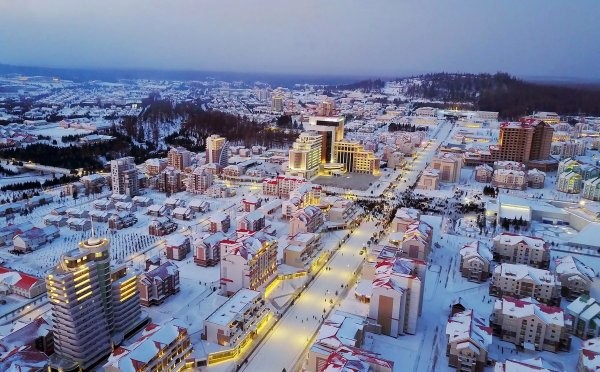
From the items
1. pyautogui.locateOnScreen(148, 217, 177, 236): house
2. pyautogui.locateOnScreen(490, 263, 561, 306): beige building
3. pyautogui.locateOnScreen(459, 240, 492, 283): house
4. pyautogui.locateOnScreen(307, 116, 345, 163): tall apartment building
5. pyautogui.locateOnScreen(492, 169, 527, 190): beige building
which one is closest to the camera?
pyautogui.locateOnScreen(490, 263, 561, 306): beige building

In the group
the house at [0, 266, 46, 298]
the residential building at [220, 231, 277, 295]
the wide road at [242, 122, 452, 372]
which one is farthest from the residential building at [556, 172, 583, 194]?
the house at [0, 266, 46, 298]

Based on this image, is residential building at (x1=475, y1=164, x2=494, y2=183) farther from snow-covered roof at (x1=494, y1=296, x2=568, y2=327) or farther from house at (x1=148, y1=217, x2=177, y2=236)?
house at (x1=148, y1=217, x2=177, y2=236)

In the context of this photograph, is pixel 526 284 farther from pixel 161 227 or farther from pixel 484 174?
pixel 484 174

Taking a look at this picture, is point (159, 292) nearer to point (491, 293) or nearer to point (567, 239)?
point (491, 293)

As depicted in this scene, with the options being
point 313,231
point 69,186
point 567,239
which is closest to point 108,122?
point 69,186

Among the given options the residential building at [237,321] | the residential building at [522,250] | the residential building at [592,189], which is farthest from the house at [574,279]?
the residential building at [592,189]

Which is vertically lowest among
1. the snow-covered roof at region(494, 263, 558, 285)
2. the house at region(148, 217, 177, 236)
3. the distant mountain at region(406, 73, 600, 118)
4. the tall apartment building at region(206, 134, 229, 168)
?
the house at region(148, 217, 177, 236)

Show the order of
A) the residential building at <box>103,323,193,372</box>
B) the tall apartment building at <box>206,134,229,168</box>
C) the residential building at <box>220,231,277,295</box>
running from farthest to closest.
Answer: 1. the tall apartment building at <box>206,134,229,168</box>
2. the residential building at <box>220,231,277,295</box>
3. the residential building at <box>103,323,193,372</box>
